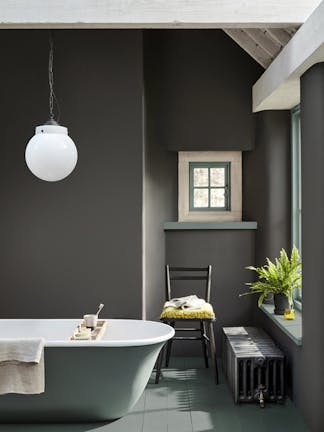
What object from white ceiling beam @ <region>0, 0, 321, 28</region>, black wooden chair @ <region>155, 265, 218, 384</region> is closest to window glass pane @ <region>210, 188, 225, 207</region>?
black wooden chair @ <region>155, 265, 218, 384</region>

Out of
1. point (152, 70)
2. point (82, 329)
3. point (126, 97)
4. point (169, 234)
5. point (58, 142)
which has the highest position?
point (152, 70)

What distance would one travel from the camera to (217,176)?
5.93 meters

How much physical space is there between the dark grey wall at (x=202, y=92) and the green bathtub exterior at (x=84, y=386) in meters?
2.50

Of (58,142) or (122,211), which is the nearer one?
(58,142)

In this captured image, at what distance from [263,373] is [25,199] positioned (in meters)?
2.51

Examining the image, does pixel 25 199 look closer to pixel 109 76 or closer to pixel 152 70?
pixel 109 76

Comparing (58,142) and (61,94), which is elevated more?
(61,94)

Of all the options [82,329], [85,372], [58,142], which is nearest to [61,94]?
[58,142]

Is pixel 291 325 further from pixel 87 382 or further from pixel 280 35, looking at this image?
pixel 280 35

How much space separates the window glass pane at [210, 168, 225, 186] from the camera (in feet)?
19.4

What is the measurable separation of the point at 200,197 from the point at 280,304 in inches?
63.8

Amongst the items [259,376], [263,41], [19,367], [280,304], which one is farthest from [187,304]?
[263,41]

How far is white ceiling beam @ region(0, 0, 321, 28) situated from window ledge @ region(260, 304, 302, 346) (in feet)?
6.98

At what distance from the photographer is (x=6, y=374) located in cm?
365
